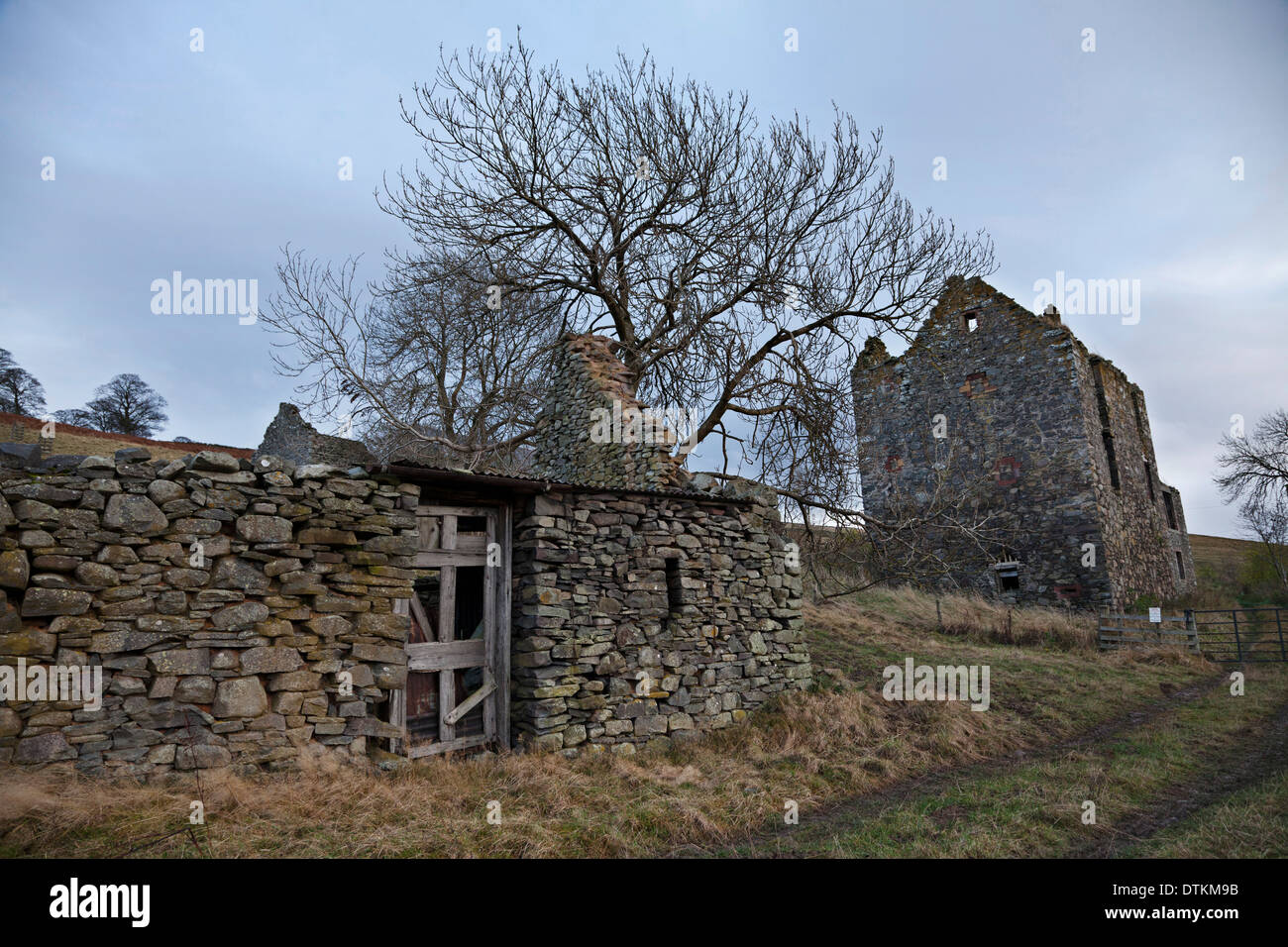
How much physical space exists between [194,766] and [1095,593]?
59.4ft

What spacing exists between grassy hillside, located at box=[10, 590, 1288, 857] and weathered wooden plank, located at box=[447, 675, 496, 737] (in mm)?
471

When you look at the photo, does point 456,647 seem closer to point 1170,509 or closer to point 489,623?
point 489,623

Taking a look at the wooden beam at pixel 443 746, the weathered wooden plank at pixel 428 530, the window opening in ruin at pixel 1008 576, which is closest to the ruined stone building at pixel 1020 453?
the window opening in ruin at pixel 1008 576

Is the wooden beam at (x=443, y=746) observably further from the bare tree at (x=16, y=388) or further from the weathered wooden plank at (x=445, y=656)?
the bare tree at (x=16, y=388)

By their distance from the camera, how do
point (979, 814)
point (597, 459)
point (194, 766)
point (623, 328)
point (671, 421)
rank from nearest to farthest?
1. point (194, 766)
2. point (979, 814)
3. point (597, 459)
4. point (671, 421)
5. point (623, 328)

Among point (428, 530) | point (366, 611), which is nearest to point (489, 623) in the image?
point (428, 530)

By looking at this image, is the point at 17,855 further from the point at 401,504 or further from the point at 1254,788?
the point at 1254,788

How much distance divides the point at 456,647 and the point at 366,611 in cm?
125

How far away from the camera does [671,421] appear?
1178cm

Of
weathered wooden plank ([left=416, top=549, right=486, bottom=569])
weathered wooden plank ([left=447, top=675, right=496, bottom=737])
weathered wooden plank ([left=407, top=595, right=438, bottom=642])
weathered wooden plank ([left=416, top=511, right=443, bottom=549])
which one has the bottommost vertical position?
weathered wooden plank ([left=447, top=675, right=496, bottom=737])

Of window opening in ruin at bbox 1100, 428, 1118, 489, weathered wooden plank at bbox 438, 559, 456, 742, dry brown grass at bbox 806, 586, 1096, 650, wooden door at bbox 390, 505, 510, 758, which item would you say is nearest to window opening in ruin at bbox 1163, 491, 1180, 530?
window opening in ruin at bbox 1100, 428, 1118, 489

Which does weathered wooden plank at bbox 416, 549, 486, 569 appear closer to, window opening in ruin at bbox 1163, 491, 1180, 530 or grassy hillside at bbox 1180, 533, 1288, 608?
grassy hillside at bbox 1180, 533, 1288, 608

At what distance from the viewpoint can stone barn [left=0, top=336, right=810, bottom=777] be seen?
15.6 ft
